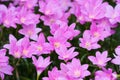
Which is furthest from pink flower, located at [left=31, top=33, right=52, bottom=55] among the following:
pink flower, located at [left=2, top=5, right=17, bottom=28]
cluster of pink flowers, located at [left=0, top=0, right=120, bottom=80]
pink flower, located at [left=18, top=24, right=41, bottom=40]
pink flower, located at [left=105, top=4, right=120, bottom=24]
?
pink flower, located at [left=105, top=4, right=120, bottom=24]

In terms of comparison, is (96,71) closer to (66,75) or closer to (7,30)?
(66,75)

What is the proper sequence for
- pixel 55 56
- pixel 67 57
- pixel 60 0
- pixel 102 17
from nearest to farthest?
pixel 67 57, pixel 55 56, pixel 102 17, pixel 60 0

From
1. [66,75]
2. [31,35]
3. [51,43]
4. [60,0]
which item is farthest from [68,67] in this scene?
[60,0]

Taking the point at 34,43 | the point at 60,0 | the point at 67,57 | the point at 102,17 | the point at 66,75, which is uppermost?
the point at 60,0

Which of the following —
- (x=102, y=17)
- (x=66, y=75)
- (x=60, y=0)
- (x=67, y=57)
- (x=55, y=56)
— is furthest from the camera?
(x=60, y=0)

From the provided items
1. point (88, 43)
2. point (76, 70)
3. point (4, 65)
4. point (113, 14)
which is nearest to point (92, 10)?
point (113, 14)

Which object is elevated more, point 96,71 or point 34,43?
point 34,43

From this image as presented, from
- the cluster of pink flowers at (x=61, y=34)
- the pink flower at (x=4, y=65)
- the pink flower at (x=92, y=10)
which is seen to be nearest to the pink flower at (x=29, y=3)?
the cluster of pink flowers at (x=61, y=34)

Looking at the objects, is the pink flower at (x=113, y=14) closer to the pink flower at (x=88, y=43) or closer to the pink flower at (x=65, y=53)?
the pink flower at (x=88, y=43)
